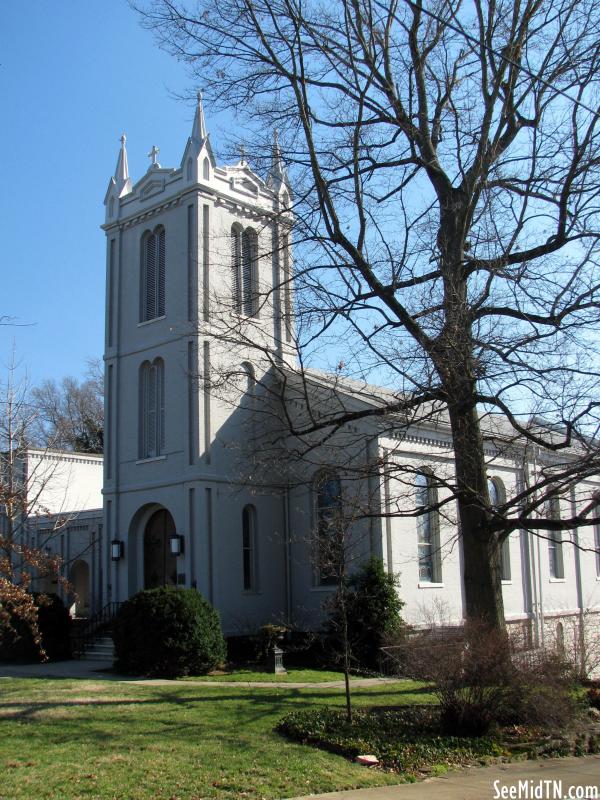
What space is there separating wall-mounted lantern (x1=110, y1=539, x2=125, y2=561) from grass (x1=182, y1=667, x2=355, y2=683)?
6.54m

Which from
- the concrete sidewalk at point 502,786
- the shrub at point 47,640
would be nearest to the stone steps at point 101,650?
the shrub at point 47,640

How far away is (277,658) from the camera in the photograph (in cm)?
1927

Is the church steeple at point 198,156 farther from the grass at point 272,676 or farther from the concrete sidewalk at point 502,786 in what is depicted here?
the concrete sidewalk at point 502,786

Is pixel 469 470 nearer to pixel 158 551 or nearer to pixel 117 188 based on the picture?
pixel 158 551

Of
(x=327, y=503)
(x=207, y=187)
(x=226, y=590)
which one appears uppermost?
(x=207, y=187)

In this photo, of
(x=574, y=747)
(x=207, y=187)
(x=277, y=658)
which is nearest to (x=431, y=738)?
(x=574, y=747)

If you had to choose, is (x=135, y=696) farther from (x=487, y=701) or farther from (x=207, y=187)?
(x=207, y=187)

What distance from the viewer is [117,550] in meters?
24.7

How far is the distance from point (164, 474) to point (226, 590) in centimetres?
388

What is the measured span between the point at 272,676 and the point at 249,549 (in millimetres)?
6303

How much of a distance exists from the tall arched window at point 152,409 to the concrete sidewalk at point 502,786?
53.8 ft

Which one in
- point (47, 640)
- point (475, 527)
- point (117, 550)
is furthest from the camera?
point (117, 550)

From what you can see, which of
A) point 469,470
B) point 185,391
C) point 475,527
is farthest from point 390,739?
point 185,391

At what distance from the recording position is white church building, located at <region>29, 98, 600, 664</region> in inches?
900
